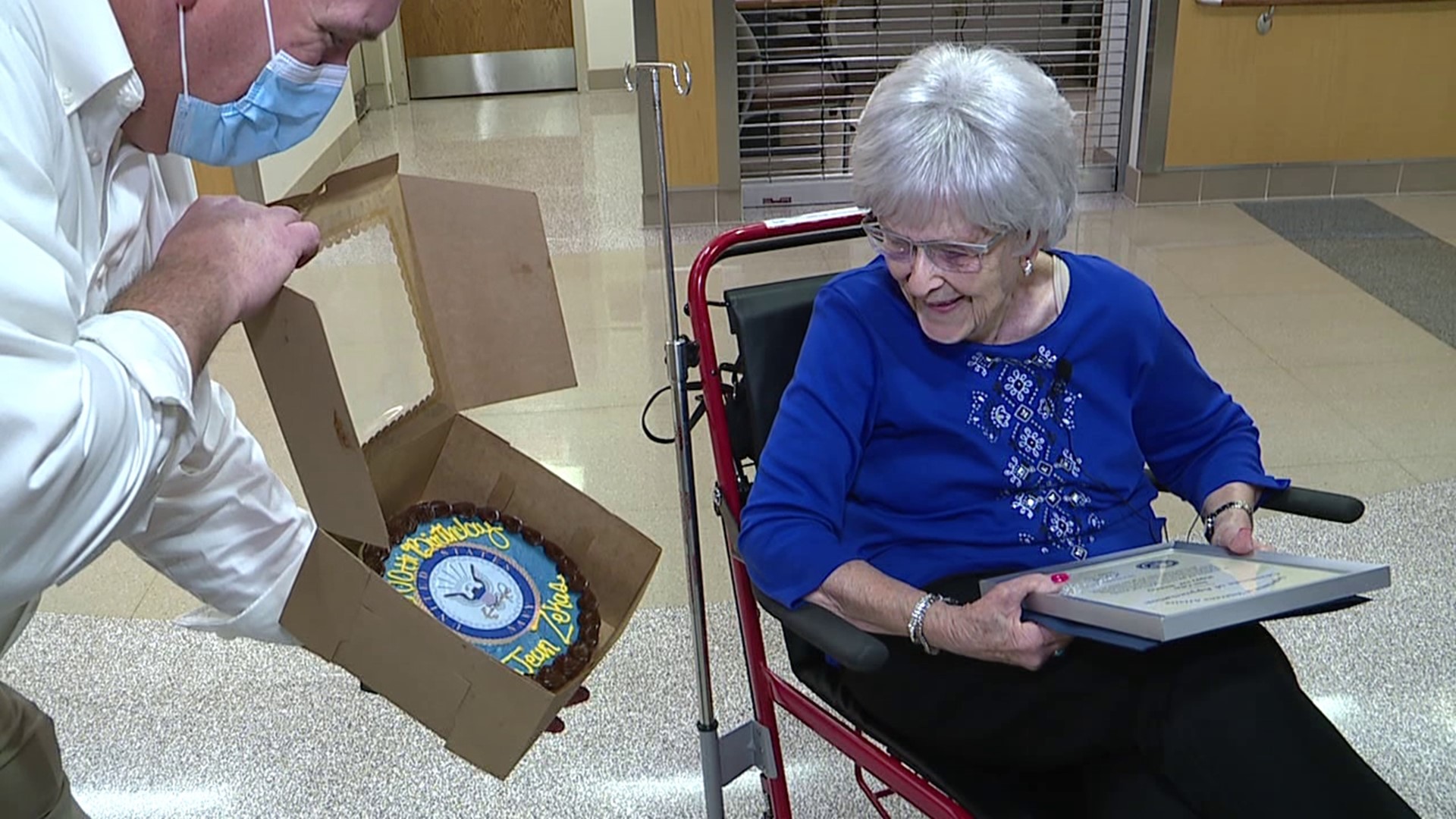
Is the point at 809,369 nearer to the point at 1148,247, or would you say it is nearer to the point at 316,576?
the point at 316,576

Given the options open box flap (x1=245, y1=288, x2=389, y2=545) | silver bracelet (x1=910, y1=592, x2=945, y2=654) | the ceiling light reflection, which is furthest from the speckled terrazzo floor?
open box flap (x1=245, y1=288, x2=389, y2=545)

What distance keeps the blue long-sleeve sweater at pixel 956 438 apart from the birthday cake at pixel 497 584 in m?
0.23

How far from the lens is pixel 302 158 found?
5.33 m

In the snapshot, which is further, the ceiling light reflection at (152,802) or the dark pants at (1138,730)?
the ceiling light reflection at (152,802)

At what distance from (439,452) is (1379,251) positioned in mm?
3909

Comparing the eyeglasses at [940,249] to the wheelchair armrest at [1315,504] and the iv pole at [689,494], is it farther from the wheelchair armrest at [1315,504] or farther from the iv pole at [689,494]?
the wheelchair armrest at [1315,504]

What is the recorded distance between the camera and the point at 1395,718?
81.7 inches

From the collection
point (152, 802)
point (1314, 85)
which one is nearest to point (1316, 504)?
point (152, 802)

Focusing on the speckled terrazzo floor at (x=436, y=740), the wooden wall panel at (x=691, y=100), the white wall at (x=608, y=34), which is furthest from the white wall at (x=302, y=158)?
the speckled terrazzo floor at (x=436, y=740)

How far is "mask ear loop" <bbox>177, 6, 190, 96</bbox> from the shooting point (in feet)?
3.45

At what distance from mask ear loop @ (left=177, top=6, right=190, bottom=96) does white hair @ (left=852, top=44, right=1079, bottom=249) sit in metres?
0.71

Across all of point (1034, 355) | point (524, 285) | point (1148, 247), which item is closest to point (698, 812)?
point (1034, 355)

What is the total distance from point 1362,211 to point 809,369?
13.2 ft

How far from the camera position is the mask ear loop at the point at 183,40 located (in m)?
1.05
